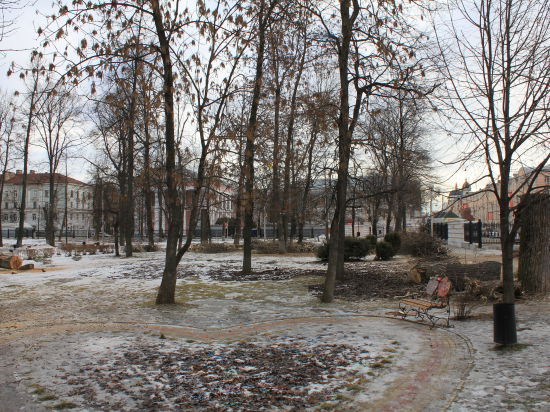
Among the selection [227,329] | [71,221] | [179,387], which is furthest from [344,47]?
[71,221]

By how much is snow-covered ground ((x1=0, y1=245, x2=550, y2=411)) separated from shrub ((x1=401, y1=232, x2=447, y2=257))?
13.3 meters

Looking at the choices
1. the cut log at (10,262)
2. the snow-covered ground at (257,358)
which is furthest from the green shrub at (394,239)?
the cut log at (10,262)

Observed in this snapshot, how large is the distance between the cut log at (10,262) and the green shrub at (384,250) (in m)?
16.5

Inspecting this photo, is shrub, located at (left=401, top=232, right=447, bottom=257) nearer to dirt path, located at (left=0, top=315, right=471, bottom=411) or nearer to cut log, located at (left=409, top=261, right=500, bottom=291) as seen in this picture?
cut log, located at (left=409, top=261, right=500, bottom=291)

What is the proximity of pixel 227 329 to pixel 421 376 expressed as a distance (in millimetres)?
3966

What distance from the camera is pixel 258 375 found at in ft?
18.0

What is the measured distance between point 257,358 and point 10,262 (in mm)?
16979

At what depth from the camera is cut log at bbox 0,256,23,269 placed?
19.3 metres

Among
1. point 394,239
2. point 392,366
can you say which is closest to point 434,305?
point 392,366

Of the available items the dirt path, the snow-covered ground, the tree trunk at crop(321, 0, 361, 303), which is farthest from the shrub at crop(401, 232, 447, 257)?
the dirt path

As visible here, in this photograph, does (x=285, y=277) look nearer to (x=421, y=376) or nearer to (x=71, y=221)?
(x=421, y=376)

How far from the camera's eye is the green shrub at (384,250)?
910 inches

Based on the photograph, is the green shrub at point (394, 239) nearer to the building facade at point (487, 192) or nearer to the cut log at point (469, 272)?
the building facade at point (487, 192)

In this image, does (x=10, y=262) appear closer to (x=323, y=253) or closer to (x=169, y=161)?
(x=169, y=161)
